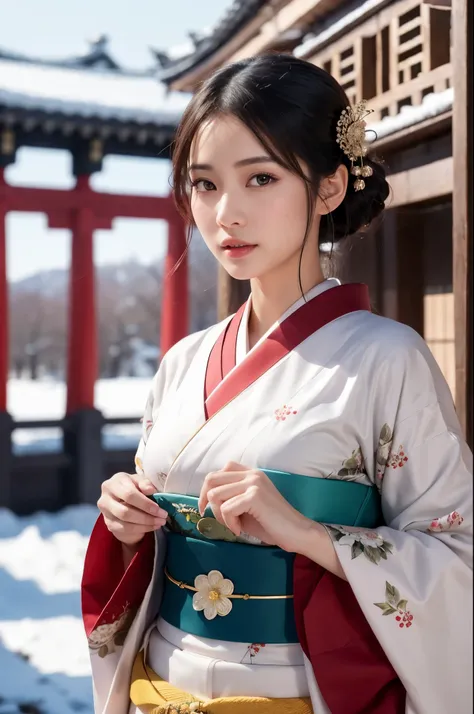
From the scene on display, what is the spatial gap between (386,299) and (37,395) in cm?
2670

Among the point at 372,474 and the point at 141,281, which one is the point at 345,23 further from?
the point at 141,281

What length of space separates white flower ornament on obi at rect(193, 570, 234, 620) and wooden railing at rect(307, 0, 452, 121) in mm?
2335

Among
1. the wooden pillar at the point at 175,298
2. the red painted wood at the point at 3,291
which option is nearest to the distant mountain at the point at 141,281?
the wooden pillar at the point at 175,298

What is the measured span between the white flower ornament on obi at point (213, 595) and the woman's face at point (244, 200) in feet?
1.96

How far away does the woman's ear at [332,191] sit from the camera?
65.5 inches

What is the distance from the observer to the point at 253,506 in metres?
1.36

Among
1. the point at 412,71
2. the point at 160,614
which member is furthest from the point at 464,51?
the point at 160,614

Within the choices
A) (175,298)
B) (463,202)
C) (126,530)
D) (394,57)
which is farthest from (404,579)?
(175,298)

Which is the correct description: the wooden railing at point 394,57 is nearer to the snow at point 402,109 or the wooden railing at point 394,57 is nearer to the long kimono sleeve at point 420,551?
the snow at point 402,109

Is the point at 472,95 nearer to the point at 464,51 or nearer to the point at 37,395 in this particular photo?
the point at 464,51

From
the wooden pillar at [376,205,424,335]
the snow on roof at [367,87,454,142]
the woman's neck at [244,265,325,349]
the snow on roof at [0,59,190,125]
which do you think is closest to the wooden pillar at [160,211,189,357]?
the snow on roof at [0,59,190,125]

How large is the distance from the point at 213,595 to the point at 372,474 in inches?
15.1

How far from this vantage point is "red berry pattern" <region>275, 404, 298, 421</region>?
59.6 inches

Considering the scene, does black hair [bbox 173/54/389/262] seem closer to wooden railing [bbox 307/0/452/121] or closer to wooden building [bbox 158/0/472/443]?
wooden building [bbox 158/0/472/443]
